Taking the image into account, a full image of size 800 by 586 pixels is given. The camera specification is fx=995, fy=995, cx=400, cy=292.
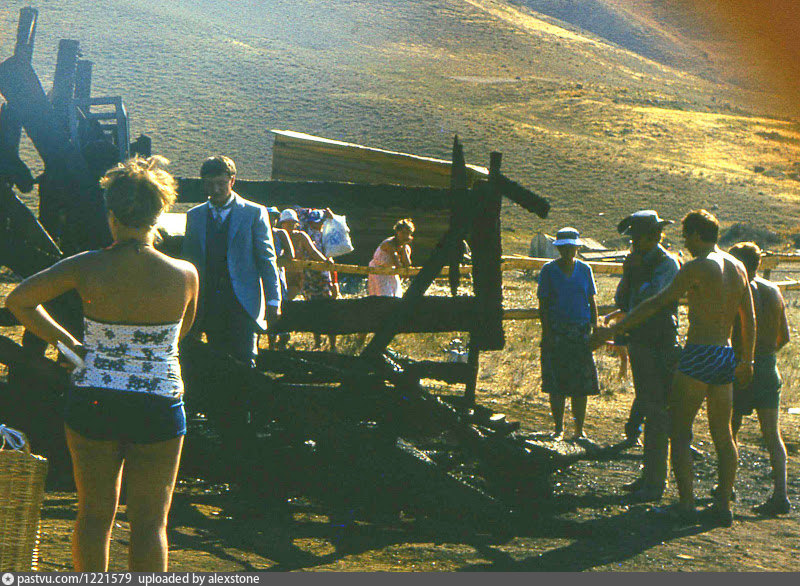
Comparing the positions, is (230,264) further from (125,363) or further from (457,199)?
(125,363)

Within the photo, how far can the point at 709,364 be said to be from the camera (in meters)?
5.62

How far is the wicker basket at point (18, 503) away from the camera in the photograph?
354cm

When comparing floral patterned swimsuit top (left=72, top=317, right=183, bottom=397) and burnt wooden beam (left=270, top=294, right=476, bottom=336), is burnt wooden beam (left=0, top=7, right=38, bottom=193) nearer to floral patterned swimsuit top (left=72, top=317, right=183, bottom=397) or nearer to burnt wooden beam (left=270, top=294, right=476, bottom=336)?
burnt wooden beam (left=270, top=294, right=476, bottom=336)

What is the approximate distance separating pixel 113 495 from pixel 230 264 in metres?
2.59

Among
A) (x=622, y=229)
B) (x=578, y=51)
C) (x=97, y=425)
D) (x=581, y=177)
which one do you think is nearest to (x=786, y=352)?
(x=622, y=229)

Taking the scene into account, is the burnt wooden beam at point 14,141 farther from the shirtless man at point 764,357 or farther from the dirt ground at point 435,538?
the shirtless man at point 764,357

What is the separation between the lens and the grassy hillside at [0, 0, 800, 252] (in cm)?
4519

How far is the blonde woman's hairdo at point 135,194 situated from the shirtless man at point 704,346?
308 cm

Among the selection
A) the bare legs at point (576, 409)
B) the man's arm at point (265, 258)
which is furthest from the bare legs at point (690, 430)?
the man's arm at point (265, 258)

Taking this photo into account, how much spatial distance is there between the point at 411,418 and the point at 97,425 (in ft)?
9.08

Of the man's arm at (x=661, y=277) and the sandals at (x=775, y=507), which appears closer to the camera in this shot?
the sandals at (x=775, y=507)

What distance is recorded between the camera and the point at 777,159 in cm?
6097

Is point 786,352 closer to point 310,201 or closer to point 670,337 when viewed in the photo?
point 670,337

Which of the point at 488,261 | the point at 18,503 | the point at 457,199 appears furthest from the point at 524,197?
the point at 18,503
